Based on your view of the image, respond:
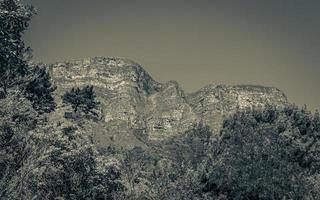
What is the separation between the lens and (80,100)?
92812 millimetres

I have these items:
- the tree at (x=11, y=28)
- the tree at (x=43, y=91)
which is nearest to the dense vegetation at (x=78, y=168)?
the tree at (x=11, y=28)

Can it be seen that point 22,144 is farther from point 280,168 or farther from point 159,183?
point 280,168

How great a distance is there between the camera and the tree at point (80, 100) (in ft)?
302

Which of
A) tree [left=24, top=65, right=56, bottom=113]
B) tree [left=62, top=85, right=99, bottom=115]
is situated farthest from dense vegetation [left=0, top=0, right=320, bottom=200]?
tree [left=62, top=85, right=99, bottom=115]

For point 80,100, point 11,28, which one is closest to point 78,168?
point 11,28

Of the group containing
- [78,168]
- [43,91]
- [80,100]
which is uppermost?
[43,91]

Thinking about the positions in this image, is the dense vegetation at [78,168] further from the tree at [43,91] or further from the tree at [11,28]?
the tree at [43,91]

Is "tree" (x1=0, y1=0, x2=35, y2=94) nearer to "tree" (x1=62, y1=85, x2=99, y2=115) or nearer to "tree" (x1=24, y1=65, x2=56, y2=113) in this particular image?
"tree" (x1=24, y1=65, x2=56, y2=113)

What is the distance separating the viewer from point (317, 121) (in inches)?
3108

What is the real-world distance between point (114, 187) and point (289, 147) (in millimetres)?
42625

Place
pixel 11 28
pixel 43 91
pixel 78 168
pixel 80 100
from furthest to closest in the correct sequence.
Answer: pixel 80 100
pixel 43 91
pixel 11 28
pixel 78 168

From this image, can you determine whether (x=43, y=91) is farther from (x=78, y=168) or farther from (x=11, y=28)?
(x=78, y=168)

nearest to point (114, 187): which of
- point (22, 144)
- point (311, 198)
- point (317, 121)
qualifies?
point (22, 144)

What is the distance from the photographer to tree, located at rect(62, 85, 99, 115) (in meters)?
92.2
